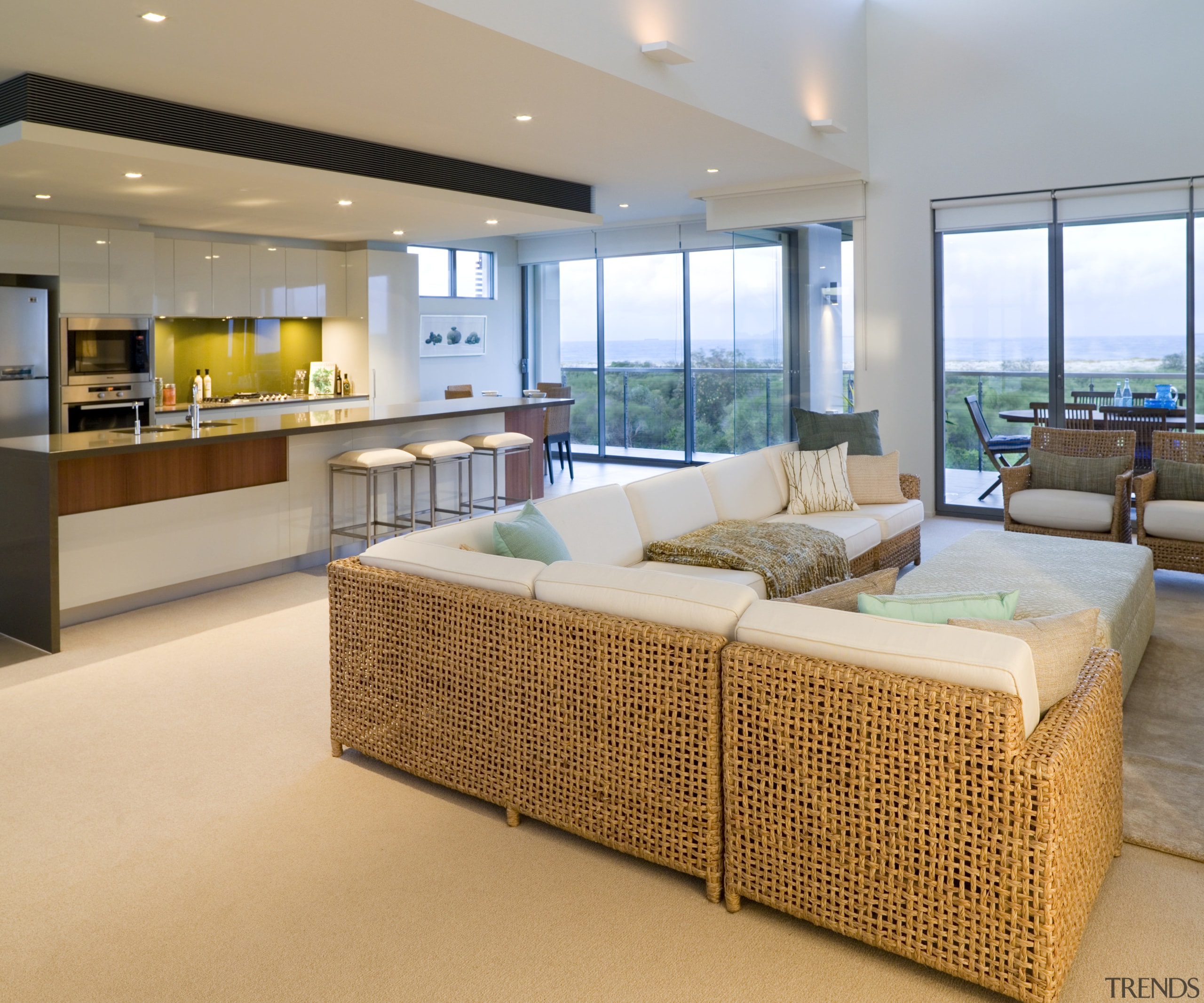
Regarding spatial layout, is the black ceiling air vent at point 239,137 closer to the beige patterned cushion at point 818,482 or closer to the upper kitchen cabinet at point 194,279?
the upper kitchen cabinet at point 194,279

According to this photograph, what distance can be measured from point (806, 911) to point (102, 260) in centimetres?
713

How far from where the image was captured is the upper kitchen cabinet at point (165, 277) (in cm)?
788

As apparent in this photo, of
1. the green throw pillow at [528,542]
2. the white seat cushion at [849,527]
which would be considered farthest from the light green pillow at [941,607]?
the white seat cushion at [849,527]

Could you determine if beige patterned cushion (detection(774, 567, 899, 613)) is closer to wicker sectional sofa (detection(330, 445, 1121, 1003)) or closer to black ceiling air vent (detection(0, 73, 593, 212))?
wicker sectional sofa (detection(330, 445, 1121, 1003))

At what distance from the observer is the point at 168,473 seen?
16.9ft

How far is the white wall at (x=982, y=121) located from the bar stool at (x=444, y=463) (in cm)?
336

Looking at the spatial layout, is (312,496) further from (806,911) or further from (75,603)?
(806,911)

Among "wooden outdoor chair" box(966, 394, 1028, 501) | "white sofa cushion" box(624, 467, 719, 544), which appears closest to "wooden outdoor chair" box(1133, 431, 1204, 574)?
"wooden outdoor chair" box(966, 394, 1028, 501)

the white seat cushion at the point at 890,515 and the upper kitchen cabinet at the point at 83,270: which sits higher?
the upper kitchen cabinet at the point at 83,270

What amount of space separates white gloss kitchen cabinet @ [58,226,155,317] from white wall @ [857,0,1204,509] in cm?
562

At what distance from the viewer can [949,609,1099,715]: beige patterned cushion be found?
2.19 metres

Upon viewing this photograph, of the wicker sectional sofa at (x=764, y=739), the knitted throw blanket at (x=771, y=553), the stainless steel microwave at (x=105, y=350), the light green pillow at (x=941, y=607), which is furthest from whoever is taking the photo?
the stainless steel microwave at (x=105, y=350)

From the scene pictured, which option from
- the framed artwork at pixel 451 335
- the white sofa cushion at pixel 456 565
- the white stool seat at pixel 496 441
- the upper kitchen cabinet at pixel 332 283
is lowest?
the white sofa cushion at pixel 456 565

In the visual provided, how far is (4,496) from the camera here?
463 centimetres
